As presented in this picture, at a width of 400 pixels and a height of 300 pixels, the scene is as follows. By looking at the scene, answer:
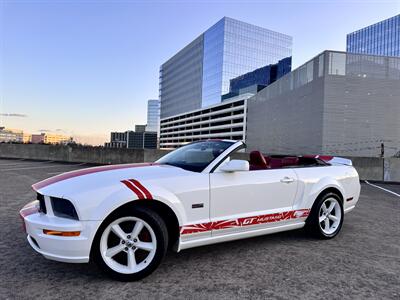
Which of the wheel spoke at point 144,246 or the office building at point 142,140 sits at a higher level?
the office building at point 142,140

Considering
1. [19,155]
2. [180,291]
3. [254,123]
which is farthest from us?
[254,123]

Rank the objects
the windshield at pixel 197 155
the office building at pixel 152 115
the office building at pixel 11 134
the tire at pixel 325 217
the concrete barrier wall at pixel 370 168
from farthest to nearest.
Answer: the office building at pixel 152 115 → the office building at pixel 11 134 → the concrete barrier wall at pixel 370 168 → the tire at pixel 325 217 → the windshield at pixel 197 155

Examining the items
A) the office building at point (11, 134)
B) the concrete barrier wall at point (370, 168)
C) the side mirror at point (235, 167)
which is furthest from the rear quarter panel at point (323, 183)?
the office building at point (11, 134)

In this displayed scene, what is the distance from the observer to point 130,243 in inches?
113

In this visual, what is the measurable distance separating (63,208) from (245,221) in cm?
194

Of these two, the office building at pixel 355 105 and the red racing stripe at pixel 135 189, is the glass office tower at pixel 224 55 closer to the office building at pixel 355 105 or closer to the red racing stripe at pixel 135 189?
the office building at pixel 355 105

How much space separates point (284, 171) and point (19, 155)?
2015cm

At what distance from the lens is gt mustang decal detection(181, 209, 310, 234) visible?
3150mm

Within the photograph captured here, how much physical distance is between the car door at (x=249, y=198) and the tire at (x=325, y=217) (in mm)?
524

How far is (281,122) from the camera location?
40.9 metres

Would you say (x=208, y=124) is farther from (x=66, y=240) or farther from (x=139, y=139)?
(x=66, y=240)

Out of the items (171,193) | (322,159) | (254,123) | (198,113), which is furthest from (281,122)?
(198,113)

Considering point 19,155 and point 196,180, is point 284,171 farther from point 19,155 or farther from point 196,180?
point 19,155

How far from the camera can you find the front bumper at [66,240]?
264cm
